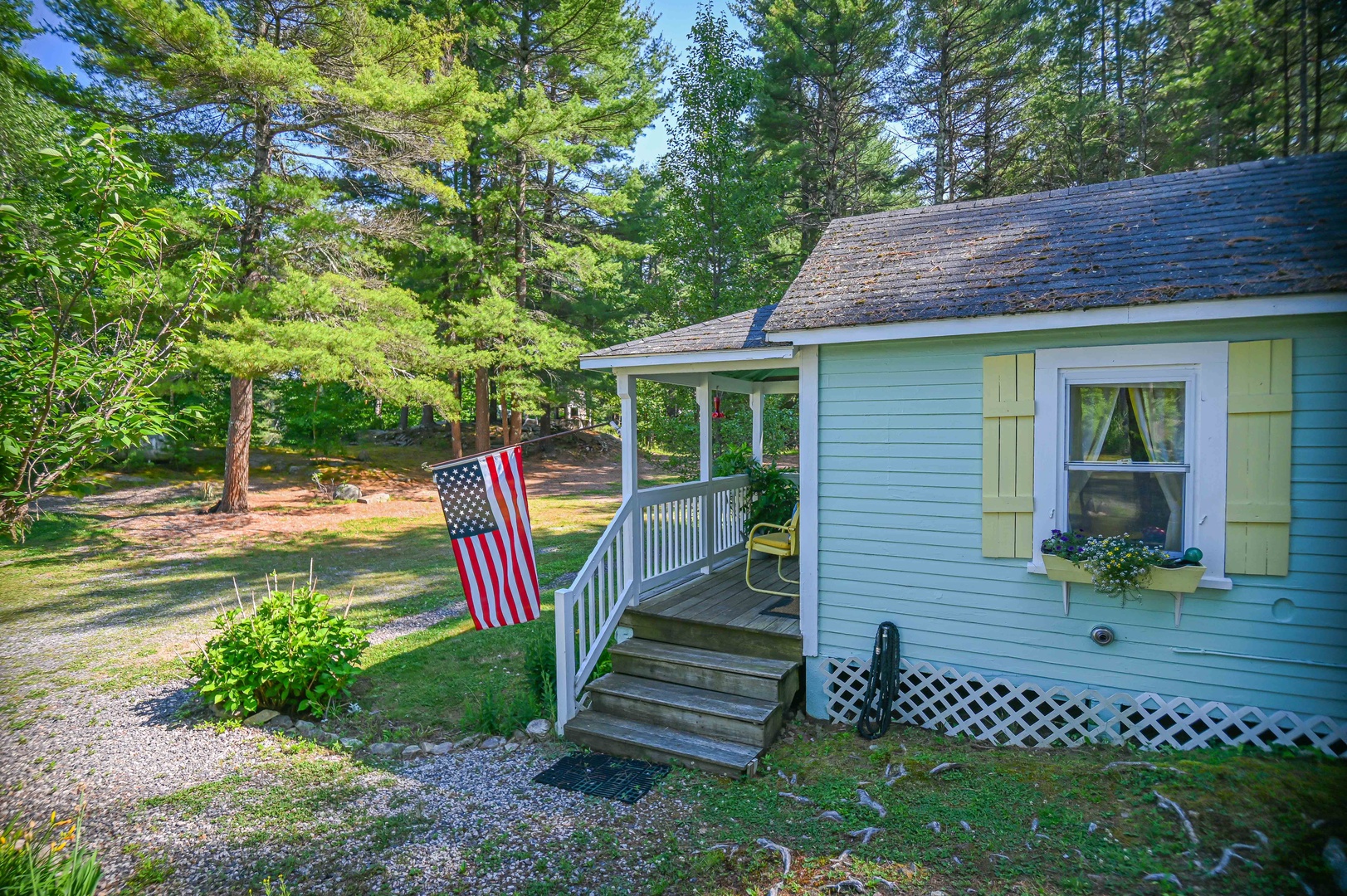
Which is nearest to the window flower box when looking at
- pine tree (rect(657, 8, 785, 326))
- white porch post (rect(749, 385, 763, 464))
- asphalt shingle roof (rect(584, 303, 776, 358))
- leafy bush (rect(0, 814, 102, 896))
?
asphalt shingle roof (rect(584, 303, 776, 358))

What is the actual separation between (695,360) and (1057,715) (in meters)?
3.75

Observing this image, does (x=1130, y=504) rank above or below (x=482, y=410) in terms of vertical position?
below

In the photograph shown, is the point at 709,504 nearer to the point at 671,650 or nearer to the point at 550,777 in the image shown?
the point at 671,650

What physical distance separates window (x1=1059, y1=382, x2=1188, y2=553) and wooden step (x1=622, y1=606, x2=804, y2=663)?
2217 millimetres

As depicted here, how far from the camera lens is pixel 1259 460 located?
3.99m

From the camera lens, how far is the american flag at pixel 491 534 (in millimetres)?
4551

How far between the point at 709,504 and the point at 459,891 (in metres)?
4.61

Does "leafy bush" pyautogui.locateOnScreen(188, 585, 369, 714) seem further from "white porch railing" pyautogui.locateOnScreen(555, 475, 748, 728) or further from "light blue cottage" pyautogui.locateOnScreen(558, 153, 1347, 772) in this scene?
"light blue cottage" pyautogui.locateOnScreen(558, 153, 1347, 772)

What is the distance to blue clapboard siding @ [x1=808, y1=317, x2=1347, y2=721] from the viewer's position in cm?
390

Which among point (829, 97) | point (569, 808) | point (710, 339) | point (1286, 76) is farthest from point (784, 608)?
point (829, 97)

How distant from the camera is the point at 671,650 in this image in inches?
218

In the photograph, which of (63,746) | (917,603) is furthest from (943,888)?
(63,746)

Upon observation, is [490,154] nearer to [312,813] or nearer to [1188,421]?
[312,813]

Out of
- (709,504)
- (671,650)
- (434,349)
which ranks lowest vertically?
(671,650)
